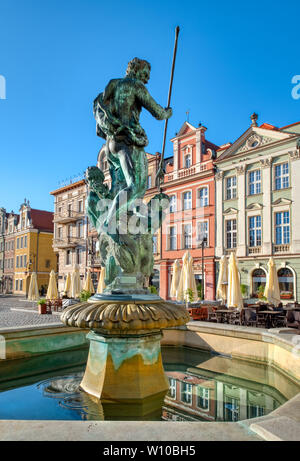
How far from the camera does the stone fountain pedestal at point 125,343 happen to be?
11.1 ft

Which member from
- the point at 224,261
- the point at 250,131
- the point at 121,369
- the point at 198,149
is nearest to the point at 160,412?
the point at 121,369

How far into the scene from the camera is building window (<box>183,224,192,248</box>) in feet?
86.9

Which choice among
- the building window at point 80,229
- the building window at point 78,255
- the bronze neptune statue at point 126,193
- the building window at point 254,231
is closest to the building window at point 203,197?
the building window at point 254,231

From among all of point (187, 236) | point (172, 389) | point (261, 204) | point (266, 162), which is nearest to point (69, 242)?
point (187, 236)

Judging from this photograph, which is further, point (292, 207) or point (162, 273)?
point (162, 273)

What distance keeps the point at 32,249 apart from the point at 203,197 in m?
28.3

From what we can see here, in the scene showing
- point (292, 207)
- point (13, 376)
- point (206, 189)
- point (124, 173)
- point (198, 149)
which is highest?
point (198, 149)

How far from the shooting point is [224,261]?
1586cm

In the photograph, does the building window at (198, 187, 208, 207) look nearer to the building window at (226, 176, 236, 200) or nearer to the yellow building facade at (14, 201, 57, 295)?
the building window at (226, 176, 236, 200)

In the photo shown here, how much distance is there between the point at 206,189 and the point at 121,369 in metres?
23.3

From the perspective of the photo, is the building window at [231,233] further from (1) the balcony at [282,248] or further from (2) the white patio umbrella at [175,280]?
(2) the white patio umbrella at [175,280]

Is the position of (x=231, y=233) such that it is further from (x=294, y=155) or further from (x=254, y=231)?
(x=294, y=155)

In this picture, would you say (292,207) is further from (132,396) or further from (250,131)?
(132,396)

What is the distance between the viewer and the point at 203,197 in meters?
26.1
